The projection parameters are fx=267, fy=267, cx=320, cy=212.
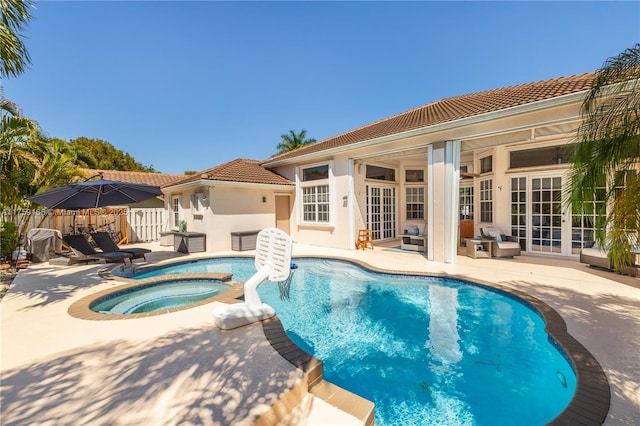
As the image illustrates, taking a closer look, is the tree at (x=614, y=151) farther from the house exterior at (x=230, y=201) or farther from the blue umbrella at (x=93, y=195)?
the house exterior at (x=230, y=201)

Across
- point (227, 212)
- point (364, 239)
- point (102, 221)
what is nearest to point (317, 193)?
point (364, 239)

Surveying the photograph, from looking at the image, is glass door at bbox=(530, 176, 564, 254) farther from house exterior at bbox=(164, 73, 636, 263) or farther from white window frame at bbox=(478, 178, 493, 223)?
white window frame at bbox=(478, 178, 493, 223)

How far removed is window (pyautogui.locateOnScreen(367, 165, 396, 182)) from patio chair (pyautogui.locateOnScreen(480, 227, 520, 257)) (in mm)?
5673

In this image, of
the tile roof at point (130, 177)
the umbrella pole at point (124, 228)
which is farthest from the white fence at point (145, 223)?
the tile roof at point (130, 177)

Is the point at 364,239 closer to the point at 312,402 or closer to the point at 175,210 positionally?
the point at 312,402

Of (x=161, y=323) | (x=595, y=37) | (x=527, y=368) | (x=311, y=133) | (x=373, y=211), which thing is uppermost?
(x=311, y=133)

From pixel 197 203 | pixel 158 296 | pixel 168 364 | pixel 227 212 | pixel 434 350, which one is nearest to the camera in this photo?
pixel 168 364

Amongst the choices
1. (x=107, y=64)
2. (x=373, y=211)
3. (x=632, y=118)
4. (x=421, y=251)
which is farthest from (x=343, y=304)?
(x=107, y=64)

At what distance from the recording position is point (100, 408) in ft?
8.24

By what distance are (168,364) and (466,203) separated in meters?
14.8

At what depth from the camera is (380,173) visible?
47.6 ft

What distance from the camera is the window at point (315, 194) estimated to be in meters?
13.6

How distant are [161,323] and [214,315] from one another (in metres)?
0.99

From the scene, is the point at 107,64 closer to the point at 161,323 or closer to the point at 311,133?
the point at 161,323
